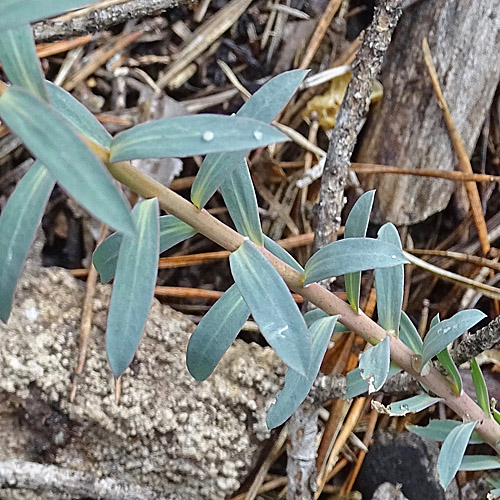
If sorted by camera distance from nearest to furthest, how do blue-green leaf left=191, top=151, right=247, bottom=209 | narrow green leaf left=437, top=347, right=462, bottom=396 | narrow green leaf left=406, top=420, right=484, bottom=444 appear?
blue-green leaf left=191, top=151, right=247, bottom=209
narrow green leaf left=437, top=347, right=462, bottom=396
narrow green leaf left=406, top=420, right=484, bottom=444

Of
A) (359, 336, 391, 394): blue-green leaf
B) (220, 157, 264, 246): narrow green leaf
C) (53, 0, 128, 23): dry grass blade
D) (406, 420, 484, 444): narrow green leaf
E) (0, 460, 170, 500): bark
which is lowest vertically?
(0, 460, 170, 500): bark

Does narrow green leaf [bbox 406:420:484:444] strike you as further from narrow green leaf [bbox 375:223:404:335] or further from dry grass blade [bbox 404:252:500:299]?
dry grass blade [bbox 404:252:500:299]

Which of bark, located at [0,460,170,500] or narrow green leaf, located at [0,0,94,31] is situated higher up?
narrow green leaf, located at [0,0,94,31]

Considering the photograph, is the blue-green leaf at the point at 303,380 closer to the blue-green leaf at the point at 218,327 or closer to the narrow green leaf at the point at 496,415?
the blue-green leaf at the point at 218,327

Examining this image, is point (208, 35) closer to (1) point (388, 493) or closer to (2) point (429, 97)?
(2) point (429, 97)

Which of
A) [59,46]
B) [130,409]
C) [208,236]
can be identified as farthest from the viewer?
[59,46]

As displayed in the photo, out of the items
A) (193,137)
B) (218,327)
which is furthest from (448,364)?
(193,137)

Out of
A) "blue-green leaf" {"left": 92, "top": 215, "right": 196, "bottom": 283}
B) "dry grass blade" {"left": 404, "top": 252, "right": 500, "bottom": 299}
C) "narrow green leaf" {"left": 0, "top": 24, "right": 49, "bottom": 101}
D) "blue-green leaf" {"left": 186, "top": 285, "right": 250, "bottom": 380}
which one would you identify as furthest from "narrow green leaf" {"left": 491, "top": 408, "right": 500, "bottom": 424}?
"narrow green leaf" {"left": 0, "top": 24, "right": 49, "bottom": 101}
